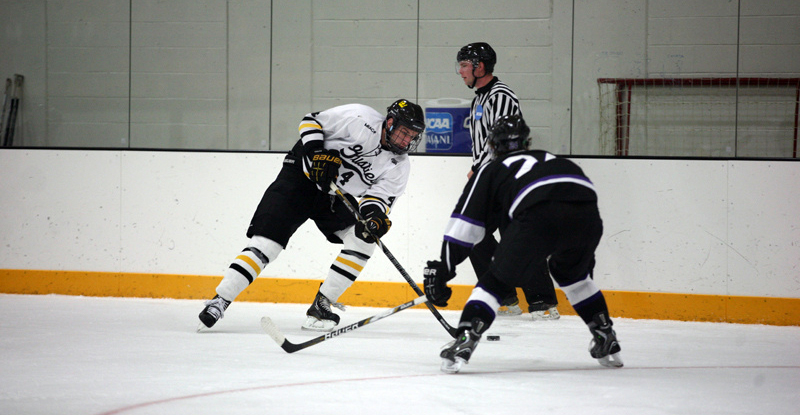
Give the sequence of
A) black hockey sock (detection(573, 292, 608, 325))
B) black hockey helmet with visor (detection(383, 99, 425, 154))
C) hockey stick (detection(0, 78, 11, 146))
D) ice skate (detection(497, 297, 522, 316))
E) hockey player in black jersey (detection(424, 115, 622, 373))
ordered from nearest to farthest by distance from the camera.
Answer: hockey player in black jersey (detection(424, 115, 622, 373)) → black hockey sock (detection(573, 292, 608, 325)) → black hockey helmet with visor (detection(383, 99, 425, 154)) → ice skate (detection(497, 297, 522, 316)) → hockey stick (detection(0, 78, 11, 146))

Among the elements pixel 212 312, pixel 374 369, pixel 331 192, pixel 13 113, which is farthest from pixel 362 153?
pixel 13 113

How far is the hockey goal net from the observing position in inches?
154

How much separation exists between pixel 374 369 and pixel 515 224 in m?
0.67

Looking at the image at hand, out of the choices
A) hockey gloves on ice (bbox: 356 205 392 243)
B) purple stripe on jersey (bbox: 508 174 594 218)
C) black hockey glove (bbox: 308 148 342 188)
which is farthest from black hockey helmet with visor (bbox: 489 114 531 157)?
black hockey glove (bbox: 308 148 342 188)

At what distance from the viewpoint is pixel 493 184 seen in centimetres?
240

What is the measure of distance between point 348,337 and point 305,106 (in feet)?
5.61

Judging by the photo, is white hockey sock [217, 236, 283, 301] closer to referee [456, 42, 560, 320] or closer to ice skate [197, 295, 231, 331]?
ice skate [197, 295, 231, 331]

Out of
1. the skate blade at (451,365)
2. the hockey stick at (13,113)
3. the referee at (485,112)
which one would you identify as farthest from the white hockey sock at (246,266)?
the hockey stick at (13,113)

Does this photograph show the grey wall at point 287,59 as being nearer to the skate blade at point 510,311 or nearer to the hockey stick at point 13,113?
the hockey stick at point 13,113

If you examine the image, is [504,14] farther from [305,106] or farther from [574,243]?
[574,243]

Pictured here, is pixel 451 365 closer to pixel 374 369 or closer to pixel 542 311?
pixel 374 369

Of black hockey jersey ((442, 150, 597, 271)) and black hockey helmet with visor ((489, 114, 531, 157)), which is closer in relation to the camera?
black hockey jersey ((442, 150, 597, 271))

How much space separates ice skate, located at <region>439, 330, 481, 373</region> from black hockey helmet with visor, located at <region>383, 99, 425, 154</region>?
1127 millimetres

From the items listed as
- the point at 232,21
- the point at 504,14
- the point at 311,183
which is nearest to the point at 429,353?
the point at 311,183
